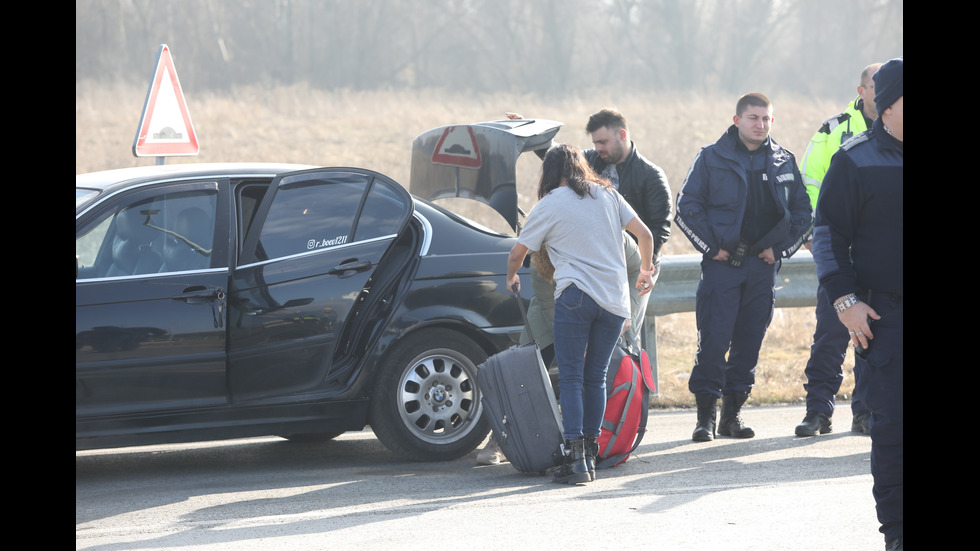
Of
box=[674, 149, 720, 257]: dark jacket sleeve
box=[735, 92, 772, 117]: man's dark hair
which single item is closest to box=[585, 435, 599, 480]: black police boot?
box=[674, 149, 720, 257]: dark jacket sleeve

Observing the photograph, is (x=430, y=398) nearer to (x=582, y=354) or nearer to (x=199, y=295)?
(x=582, y=354)

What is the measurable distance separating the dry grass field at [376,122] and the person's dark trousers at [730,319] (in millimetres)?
10082

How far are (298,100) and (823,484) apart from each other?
101 ft

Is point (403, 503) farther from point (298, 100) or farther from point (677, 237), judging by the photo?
point (298, 100)

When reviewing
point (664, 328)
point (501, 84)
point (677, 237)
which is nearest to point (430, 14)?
point (501, 84)

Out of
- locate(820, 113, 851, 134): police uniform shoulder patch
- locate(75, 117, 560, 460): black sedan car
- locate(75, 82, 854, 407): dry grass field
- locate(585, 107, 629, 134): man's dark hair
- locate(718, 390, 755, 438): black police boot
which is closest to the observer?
locate(75, 117, 560, 460): black sedan car

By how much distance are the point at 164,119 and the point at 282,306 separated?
3338mm

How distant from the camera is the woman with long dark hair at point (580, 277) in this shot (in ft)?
19.2

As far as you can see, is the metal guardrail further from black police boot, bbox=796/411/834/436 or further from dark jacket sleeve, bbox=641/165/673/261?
dark jacket sleeve, bbox=641/165/673/261

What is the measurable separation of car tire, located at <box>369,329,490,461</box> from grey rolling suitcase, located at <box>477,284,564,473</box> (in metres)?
0.51

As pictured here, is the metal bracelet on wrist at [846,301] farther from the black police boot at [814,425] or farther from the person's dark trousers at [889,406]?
the black police boot at [814,425]

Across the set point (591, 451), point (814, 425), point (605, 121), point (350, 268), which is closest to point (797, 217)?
point (814, 425)

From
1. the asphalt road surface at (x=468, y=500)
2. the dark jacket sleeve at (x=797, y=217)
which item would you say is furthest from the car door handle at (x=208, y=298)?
the dark jacket sleeve at (x=797, y=217)

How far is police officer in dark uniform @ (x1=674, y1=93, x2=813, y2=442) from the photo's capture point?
23.6 ft
